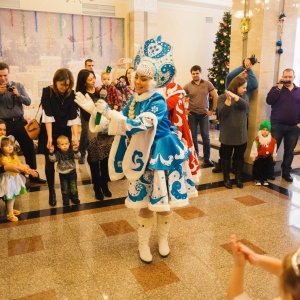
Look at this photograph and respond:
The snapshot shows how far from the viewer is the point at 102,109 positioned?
6.89 feet

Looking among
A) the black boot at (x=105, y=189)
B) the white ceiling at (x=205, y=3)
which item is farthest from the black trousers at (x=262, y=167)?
the white ceiling at (x=205, y=3)

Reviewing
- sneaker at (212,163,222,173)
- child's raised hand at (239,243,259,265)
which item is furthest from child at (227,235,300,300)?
sneaker at (212,163,222,173)

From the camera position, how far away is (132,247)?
2.77 metres

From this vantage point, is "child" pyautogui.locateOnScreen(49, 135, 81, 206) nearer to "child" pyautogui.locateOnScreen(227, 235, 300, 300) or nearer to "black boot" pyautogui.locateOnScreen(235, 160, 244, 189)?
"black boot" pyautogui.locateOnScreen(235, 160, 244, 189)

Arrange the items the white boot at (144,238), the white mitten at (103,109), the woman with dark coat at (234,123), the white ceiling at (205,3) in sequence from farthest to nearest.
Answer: the white ceiling at (205,3), the woman with dark coat at (234,123), the white boot at (144,238), the white mitten at (103,109)

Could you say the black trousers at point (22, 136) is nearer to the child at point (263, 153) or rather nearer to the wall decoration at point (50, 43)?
the child at point (263, 153)

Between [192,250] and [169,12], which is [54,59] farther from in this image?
[192,250]

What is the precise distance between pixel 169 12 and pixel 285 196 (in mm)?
6307

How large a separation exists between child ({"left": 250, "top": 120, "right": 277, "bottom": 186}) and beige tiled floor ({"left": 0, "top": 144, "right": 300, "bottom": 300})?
0.33 metres

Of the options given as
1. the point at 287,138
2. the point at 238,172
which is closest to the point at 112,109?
the point at 238,172

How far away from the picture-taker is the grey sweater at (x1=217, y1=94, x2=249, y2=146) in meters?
4.06

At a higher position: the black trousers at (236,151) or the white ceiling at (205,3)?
the white ceiling at (205,3)

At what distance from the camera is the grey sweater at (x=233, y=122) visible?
160 inches

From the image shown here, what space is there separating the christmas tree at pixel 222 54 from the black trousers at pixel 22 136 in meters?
5.60
